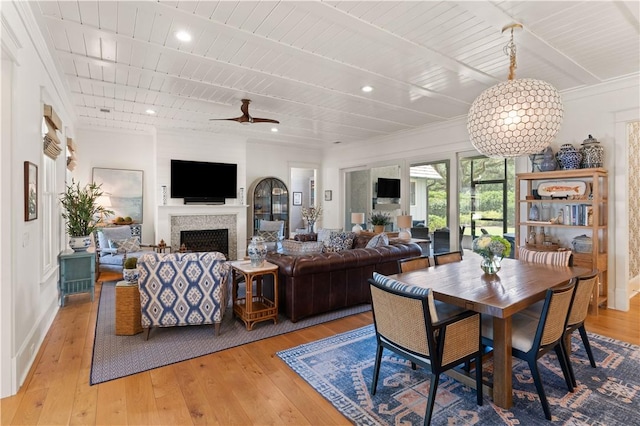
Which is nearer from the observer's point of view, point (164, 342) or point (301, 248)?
point (164, 342)

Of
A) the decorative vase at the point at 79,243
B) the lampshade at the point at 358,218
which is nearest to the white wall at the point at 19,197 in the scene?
the decorative vase at the point at 79,243

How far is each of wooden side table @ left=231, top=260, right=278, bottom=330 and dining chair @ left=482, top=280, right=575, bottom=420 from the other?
2104 mm

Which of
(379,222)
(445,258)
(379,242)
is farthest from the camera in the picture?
(379,222)

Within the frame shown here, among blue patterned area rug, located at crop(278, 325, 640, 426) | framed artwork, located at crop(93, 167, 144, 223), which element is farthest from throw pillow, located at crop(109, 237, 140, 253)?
blue patterned area rug, located at crop(278, 325, 640, 426)

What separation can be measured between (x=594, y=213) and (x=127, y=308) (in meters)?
5.29

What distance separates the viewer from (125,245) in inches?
229

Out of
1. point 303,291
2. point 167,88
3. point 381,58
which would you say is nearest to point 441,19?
point 381,58

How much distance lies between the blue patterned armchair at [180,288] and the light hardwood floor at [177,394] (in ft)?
1.62

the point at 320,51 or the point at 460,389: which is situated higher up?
the point at 320,51

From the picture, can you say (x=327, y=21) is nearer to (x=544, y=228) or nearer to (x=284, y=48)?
(x=284, y=48)

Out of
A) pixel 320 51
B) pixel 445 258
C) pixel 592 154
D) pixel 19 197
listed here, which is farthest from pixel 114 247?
pixel 592 154

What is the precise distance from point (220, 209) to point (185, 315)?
4.37 metres

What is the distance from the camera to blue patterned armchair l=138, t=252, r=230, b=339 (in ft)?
10.2

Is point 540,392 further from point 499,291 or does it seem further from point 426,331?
point 426,331
